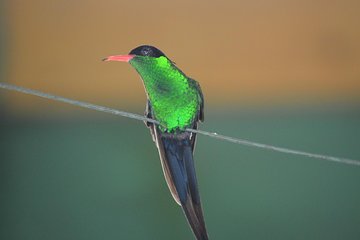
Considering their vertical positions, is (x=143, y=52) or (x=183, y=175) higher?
(x=143, y=52)

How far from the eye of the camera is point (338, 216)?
2578 mm

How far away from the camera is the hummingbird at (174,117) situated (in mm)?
743

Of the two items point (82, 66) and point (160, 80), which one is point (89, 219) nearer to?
point (82, 66)

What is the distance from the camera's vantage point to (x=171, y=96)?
94 cm

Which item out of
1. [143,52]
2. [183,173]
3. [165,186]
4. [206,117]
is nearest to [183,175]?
[183,173]

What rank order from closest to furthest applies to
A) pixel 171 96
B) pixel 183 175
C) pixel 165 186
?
pixel 183 175 → pixel 171 96 → pixel 165 186

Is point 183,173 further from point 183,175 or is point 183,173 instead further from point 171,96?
point 171,96

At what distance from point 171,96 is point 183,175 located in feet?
0.63

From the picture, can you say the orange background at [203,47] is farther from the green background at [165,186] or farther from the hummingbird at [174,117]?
the hummingbird at [174,117]

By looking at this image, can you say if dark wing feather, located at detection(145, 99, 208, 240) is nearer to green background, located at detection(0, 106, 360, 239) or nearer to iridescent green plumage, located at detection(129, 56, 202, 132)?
iridescent green plumage, located at detection(129, 56, 202, 132)

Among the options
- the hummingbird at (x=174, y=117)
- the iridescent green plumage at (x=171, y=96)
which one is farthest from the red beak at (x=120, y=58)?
the iridescent green plumage at (x=171, y=96)

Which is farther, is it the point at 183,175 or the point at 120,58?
the point at 183,175

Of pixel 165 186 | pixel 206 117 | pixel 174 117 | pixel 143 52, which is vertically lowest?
pixel 165 186

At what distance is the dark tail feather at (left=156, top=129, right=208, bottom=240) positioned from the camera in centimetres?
72
